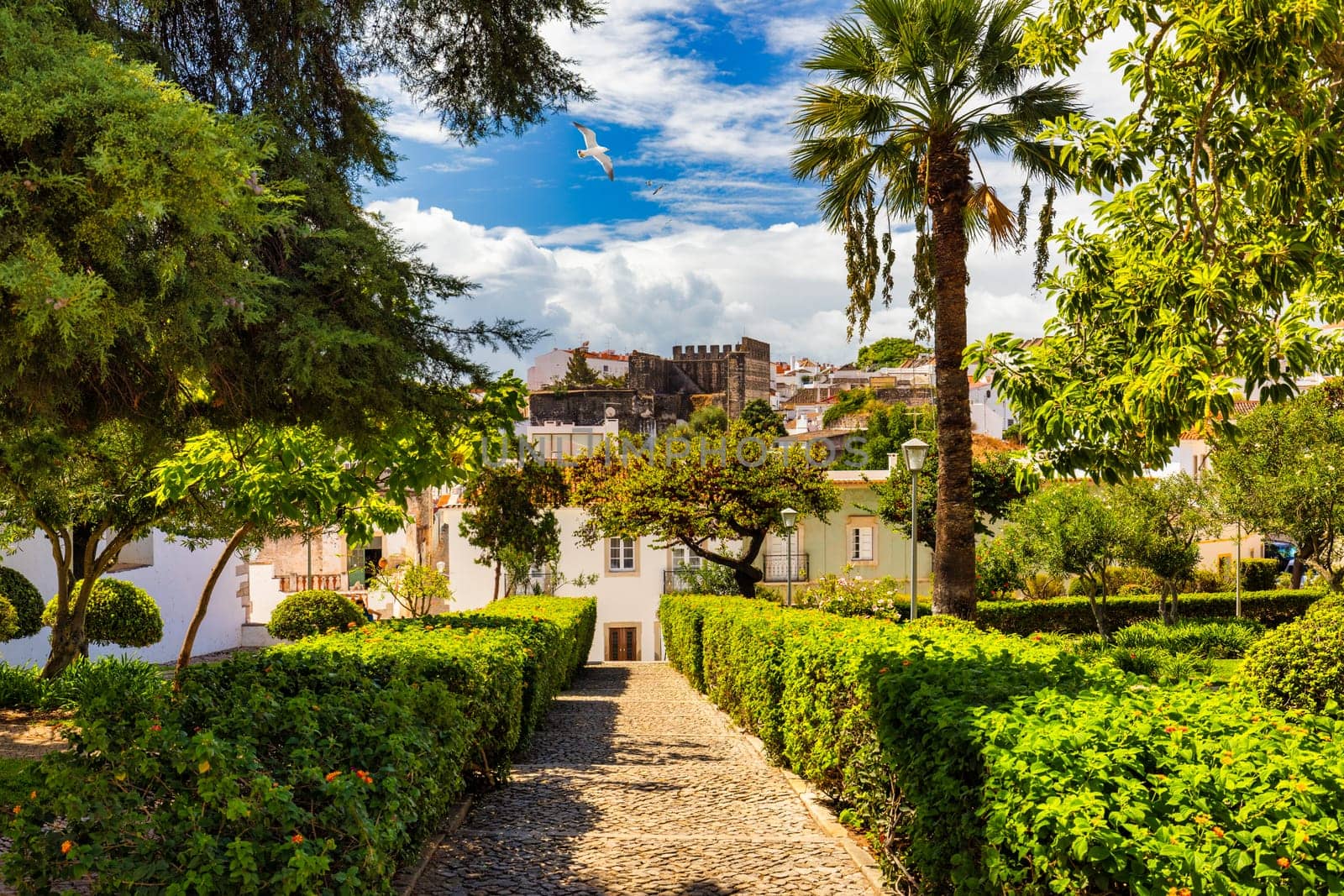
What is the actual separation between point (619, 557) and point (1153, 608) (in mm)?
14748

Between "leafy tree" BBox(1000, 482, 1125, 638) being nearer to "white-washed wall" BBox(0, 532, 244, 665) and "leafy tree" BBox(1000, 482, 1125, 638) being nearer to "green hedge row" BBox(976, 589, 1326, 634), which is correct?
"green hedge row" BBox(976, 589, 1326, 634)

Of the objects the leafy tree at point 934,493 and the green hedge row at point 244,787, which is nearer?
the green hedge row at point 244,787

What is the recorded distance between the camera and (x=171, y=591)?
24.2m

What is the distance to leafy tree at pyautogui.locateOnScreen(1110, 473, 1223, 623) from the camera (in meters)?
23.9

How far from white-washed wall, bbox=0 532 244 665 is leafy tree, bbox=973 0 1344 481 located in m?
17.8

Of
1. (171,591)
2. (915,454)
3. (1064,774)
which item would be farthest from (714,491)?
(1064,774)

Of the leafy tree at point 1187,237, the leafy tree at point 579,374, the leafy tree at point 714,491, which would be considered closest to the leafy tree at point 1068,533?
the leafy tree at point 714,491

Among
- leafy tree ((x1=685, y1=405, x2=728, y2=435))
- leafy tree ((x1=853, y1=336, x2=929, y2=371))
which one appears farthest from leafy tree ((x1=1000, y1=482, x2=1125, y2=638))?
leafy tree ((x1=853, y1=336, x2=929, y2=371))

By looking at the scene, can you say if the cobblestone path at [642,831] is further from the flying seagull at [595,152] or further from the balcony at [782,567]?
the balcony at [782,567]

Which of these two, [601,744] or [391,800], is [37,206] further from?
[601,744]

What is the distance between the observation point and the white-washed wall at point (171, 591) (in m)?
18.9

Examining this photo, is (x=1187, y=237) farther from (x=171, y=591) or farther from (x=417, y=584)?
(x=171, y=591)

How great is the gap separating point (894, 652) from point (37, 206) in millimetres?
4766

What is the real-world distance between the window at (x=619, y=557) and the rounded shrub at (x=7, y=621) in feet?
60.2
